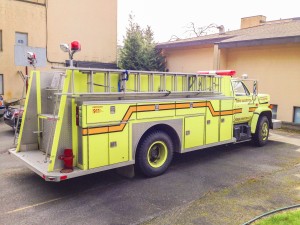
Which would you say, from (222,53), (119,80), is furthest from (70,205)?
(222,53)

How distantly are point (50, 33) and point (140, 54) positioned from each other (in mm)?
6088

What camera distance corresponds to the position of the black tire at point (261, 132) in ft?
29.6

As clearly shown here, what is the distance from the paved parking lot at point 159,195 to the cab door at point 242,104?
4.49 feet

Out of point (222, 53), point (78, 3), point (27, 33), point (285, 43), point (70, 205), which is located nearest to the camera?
point (70, 205)

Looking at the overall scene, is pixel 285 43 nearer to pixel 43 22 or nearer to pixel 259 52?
pixel 259 52

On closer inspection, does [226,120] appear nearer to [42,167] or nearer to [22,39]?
[42,167]

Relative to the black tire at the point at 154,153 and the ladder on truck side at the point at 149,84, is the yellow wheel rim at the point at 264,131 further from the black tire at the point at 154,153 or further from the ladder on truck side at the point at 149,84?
the black tire at the point at 154,153

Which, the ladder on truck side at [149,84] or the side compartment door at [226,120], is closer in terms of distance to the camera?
the ladder on truck side at [149,84]

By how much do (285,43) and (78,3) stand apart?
42.5 ft

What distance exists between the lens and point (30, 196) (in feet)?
17.1

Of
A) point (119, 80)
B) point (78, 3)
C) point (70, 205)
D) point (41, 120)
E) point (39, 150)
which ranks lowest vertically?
point (70, 205)

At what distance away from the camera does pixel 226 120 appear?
25.3 feet

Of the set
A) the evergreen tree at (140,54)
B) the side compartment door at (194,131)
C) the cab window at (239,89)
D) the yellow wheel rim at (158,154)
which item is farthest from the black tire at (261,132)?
the evergreen tree at (140,54)

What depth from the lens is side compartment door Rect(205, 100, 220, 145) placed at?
715cm
